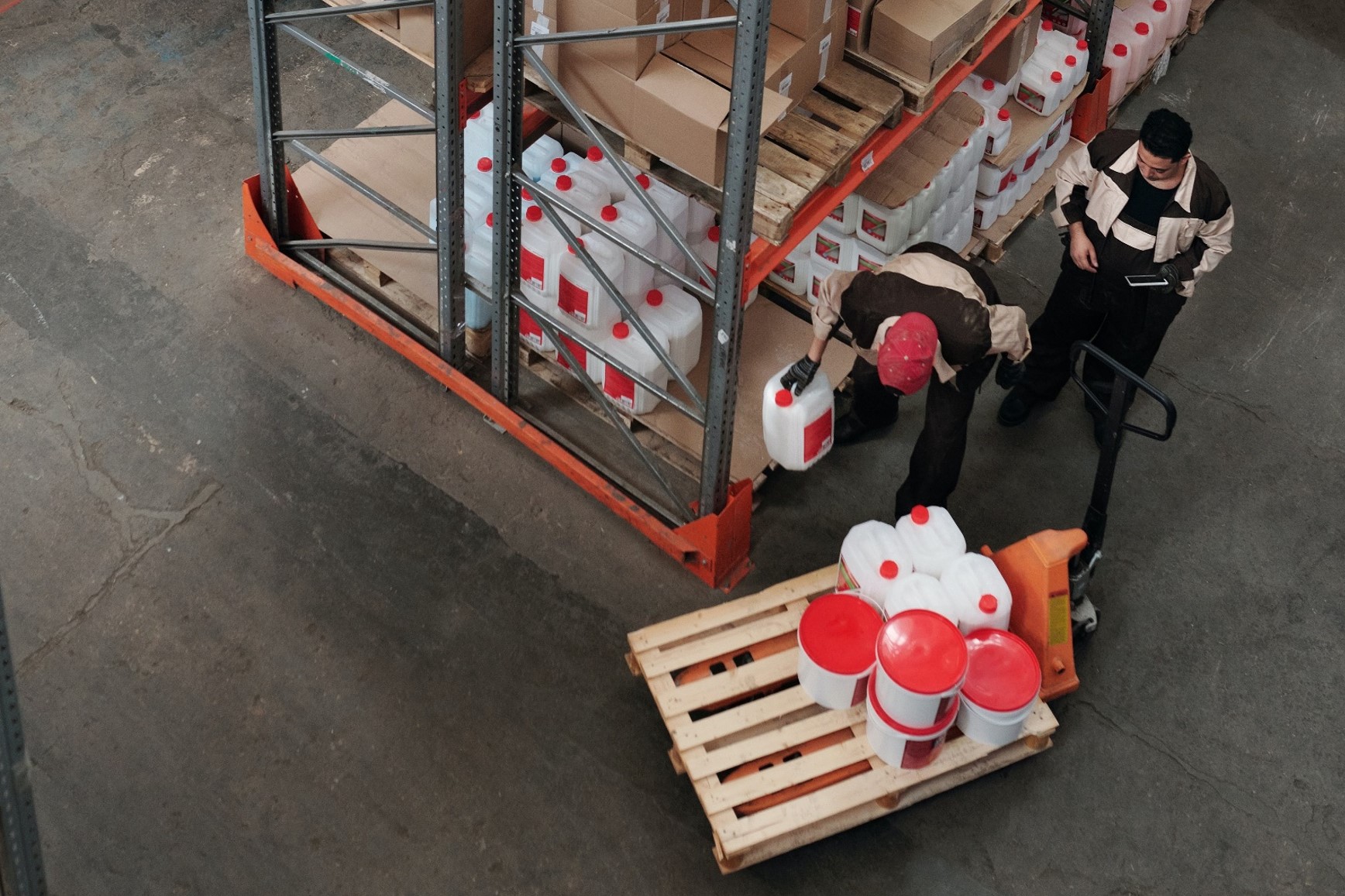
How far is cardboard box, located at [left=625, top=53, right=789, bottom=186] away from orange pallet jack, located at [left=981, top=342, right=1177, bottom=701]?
1.59 meters

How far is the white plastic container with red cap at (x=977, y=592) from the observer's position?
546cm

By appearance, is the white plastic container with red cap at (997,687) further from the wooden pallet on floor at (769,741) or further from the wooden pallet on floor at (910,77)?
the wooden pallet on floor at (910,77)

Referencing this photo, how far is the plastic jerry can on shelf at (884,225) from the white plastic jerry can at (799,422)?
1074 mm

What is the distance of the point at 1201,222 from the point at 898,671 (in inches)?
93.1

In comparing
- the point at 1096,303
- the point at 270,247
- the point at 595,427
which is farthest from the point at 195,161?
the point at 1096,303

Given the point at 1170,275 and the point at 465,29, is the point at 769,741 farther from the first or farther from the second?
the point at 465,29

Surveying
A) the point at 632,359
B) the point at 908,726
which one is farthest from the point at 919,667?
the point at 632,359

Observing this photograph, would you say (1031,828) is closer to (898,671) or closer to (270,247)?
(898,671)

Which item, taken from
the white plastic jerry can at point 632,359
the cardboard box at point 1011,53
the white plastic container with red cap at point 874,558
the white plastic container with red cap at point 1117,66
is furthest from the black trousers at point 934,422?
the white plastic container with red cap at point 1117,66

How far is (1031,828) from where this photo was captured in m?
5.61

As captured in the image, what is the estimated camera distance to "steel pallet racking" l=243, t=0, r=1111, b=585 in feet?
16.8

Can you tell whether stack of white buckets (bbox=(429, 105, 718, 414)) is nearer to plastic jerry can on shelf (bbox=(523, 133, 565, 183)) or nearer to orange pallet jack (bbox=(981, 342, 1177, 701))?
plastic jerry can on shelf (bbox=(523, 133, 565, 183))

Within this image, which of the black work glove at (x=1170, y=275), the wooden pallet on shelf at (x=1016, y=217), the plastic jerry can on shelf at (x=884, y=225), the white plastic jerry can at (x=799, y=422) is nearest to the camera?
the white plastic jerry can at (x=799, y=422)

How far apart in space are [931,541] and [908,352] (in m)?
0.77
